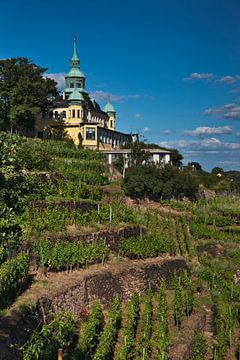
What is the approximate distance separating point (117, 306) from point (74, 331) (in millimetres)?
2401

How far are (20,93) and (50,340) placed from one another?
30328 mm

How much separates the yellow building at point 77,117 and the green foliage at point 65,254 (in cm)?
2780

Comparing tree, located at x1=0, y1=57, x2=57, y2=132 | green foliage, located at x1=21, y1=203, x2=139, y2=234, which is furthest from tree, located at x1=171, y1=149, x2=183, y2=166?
green foliage, located at x1=21, y1=203, x2=139, y2=234

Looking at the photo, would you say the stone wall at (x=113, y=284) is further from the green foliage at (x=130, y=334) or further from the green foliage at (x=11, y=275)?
the green foliage at (x=130, y=334)

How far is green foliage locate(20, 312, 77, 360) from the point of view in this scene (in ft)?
26.0

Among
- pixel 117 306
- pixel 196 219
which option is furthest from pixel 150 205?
pixel 117 306

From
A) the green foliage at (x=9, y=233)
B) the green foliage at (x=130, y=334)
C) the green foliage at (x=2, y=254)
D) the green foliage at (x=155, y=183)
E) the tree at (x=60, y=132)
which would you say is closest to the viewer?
the green foliage at (x=130, y=334)

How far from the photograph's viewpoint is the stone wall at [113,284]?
A: 14409mm

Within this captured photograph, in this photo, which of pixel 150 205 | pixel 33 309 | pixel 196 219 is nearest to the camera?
pixel 33 309

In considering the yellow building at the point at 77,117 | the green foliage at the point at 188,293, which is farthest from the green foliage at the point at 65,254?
the yellow building at the point at 77,117

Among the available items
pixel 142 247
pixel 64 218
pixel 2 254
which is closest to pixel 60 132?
pixel 64 218

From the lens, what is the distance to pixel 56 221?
19.8 meters

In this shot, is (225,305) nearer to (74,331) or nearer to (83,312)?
(83,312)

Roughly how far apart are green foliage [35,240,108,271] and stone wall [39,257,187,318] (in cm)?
84
